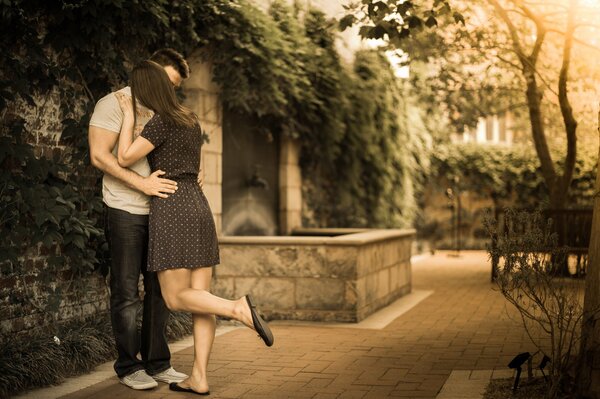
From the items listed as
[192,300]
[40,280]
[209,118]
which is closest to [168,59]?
[192,300]

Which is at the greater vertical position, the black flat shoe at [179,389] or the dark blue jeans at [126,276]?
the dark blue jeans at [126,276]

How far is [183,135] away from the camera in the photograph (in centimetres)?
482

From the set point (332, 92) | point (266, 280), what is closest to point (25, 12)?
point (266, 280)

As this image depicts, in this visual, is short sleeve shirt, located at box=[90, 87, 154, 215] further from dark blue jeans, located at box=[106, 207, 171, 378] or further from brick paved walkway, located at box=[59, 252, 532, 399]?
brick paved walkway, located at box=[59, 252, 532, 399]

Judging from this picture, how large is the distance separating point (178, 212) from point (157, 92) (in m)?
0.66

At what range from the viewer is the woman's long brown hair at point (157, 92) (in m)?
4.79

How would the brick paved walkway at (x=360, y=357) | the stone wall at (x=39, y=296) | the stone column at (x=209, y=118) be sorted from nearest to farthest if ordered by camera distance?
1. the brick paved walkway at (x=360, y=357)
2. the stone wall at (x=39, y=296)
3. the stone column at (x=209, y=118)

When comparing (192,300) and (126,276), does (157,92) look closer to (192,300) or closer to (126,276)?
(126,276)

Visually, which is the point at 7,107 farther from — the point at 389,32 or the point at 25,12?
the point at 389,32

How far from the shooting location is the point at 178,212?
478 cm

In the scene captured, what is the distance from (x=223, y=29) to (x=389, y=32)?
69.7 inches

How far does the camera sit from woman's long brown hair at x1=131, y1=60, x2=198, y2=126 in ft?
15.7

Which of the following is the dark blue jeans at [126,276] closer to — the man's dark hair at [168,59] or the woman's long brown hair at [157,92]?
the woman's long brown hair at [157,92]

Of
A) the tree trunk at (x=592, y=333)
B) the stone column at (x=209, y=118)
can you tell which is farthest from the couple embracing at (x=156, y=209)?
the stone column at (x=209, y=118)
